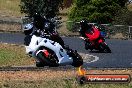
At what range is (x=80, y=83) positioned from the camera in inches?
562

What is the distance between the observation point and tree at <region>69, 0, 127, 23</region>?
54.3m

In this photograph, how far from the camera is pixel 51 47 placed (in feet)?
43.5

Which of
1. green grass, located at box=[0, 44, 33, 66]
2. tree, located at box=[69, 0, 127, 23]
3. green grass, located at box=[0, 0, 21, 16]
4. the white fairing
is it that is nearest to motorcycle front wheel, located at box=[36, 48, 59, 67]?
the white fairing

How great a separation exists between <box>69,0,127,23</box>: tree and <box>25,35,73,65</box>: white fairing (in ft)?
133

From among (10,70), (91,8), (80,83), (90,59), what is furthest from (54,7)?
(80,83)

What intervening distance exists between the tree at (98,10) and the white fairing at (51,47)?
133 ft

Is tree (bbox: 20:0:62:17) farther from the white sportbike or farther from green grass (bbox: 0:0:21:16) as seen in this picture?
the white sportbike

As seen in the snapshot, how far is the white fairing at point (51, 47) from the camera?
506 inches

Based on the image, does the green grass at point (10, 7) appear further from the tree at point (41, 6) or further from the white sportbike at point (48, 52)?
the white sportbike at point (48, 52)

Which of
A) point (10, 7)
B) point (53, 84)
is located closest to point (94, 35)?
point (53, 84)

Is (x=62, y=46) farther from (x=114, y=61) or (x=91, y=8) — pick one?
(x=91, y=8)

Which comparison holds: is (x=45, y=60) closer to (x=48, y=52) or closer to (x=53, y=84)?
(x=48, y=52)

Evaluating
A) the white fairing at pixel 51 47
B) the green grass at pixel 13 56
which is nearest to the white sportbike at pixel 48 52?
the white fairing at pixel 51 47

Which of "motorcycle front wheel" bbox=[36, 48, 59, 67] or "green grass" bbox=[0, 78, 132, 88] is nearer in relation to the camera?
"motorcycle front wheel" bbox=[36, 48, 59, 67]
